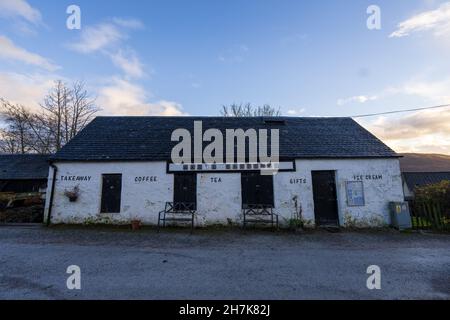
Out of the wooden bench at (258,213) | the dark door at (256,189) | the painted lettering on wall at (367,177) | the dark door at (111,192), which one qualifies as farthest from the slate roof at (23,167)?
the painted lettering on wall at (367,177)

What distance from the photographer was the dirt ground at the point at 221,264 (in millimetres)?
4012

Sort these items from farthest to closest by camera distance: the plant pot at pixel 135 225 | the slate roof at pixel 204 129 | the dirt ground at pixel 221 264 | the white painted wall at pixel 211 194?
the slate roof at pixel 204 129 → the white painted wall at pixel 211 194 → the plant pot at pixel 135 225 → the dirt ground at pixel 221 264

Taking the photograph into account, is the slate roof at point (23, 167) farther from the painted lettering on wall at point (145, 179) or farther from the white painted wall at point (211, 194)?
the painted lettering on wall at point (145, 179)

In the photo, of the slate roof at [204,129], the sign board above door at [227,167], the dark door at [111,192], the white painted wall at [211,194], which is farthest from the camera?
the slate roof at [204,129]

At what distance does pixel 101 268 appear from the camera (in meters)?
5.08

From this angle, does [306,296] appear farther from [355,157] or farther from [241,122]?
[241,122]

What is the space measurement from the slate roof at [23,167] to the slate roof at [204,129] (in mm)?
10555

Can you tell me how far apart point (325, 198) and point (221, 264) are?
676cm

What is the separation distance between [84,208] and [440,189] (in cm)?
1562

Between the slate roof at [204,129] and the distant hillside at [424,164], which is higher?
the distant hillside at [424,164]

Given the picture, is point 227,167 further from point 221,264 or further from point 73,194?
point 73,194

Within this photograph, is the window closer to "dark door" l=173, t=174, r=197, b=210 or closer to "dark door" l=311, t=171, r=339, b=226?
"dark door" l=311, t=171, r=339, b=226

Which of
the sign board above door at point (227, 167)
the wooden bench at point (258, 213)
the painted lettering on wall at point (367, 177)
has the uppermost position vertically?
the sign board above door at point (227, 167)

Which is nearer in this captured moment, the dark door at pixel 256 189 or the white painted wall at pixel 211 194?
the white painted wall at pixel 211 194
